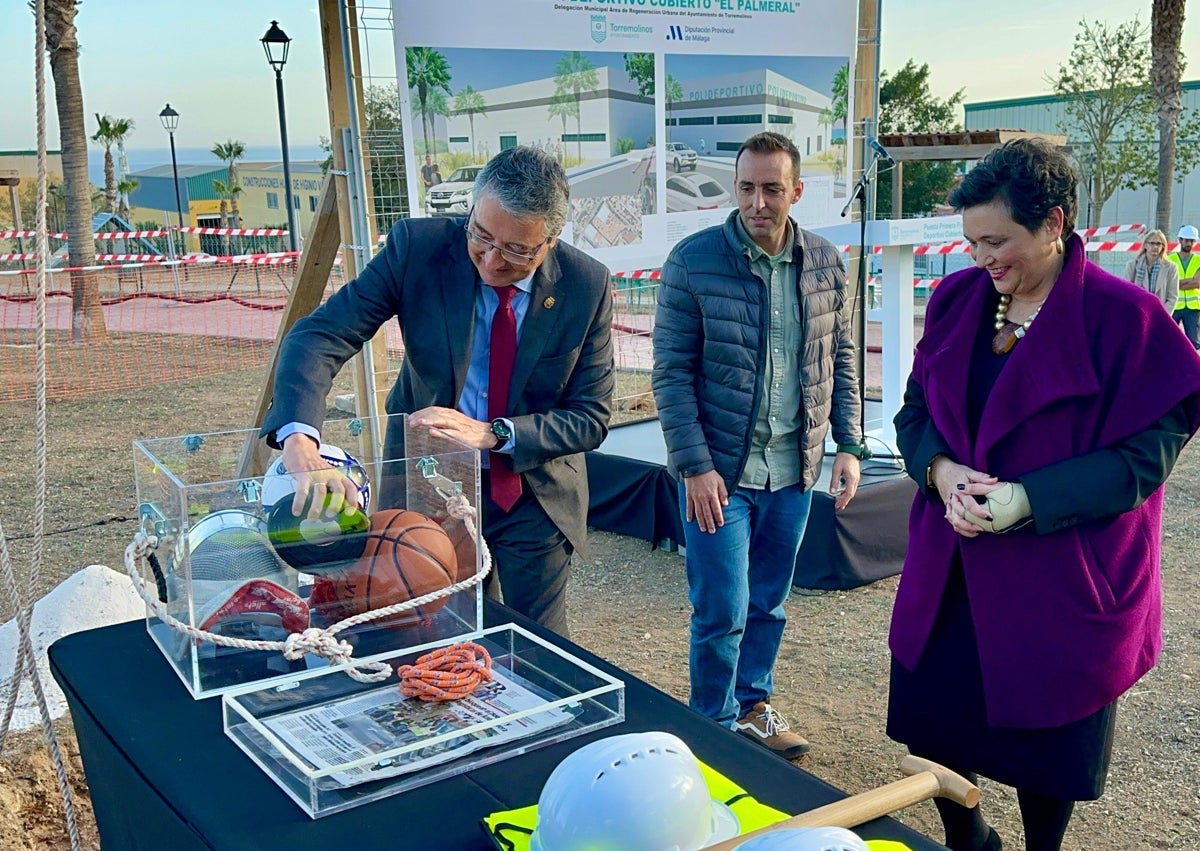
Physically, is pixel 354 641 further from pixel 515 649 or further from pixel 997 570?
pixel 997 570

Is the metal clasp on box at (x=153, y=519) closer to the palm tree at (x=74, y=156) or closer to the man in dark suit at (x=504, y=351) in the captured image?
the man in dark suit at (x=504, y=351)

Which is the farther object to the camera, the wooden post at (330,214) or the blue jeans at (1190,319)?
the blue jeans at (1190,319)

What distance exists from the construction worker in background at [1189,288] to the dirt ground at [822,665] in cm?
416

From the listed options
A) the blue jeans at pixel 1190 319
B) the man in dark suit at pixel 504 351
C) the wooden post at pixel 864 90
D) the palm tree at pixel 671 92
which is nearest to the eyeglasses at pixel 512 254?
the man in dark suit at pixel 504 351

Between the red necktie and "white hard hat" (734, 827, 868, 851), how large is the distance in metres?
1.55

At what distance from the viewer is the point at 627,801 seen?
1128mm

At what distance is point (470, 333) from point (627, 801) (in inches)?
60.0

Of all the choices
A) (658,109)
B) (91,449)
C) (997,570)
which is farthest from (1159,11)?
(997,570)

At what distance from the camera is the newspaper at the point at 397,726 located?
1457 mm

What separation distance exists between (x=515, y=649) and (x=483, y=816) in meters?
0.54

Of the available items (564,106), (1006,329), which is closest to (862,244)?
(564,106)

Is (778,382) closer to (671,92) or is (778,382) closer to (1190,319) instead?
(671,92)

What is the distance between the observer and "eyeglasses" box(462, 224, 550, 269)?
2.27 metres

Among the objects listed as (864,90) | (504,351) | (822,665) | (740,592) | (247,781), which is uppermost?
(864,90)
